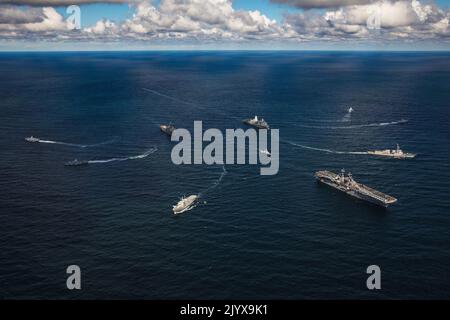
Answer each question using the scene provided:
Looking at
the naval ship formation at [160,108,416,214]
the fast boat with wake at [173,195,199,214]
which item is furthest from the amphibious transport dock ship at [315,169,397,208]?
the fast boat with wake at [173,195,199,214]

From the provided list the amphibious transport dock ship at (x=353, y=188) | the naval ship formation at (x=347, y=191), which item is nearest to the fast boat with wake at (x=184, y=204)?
the naval ship formation at (x=347, y=191)

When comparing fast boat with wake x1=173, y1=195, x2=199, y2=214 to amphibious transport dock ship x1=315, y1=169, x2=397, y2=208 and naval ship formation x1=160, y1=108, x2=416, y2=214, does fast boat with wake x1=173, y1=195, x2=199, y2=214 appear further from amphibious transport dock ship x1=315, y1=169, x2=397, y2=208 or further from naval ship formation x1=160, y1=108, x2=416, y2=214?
amphibious transport dock ship x1=315, y1=169, x2=397, y2=208

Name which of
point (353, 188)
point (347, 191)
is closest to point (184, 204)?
point (347, 191)

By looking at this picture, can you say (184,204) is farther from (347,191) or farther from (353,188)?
(353,188)
